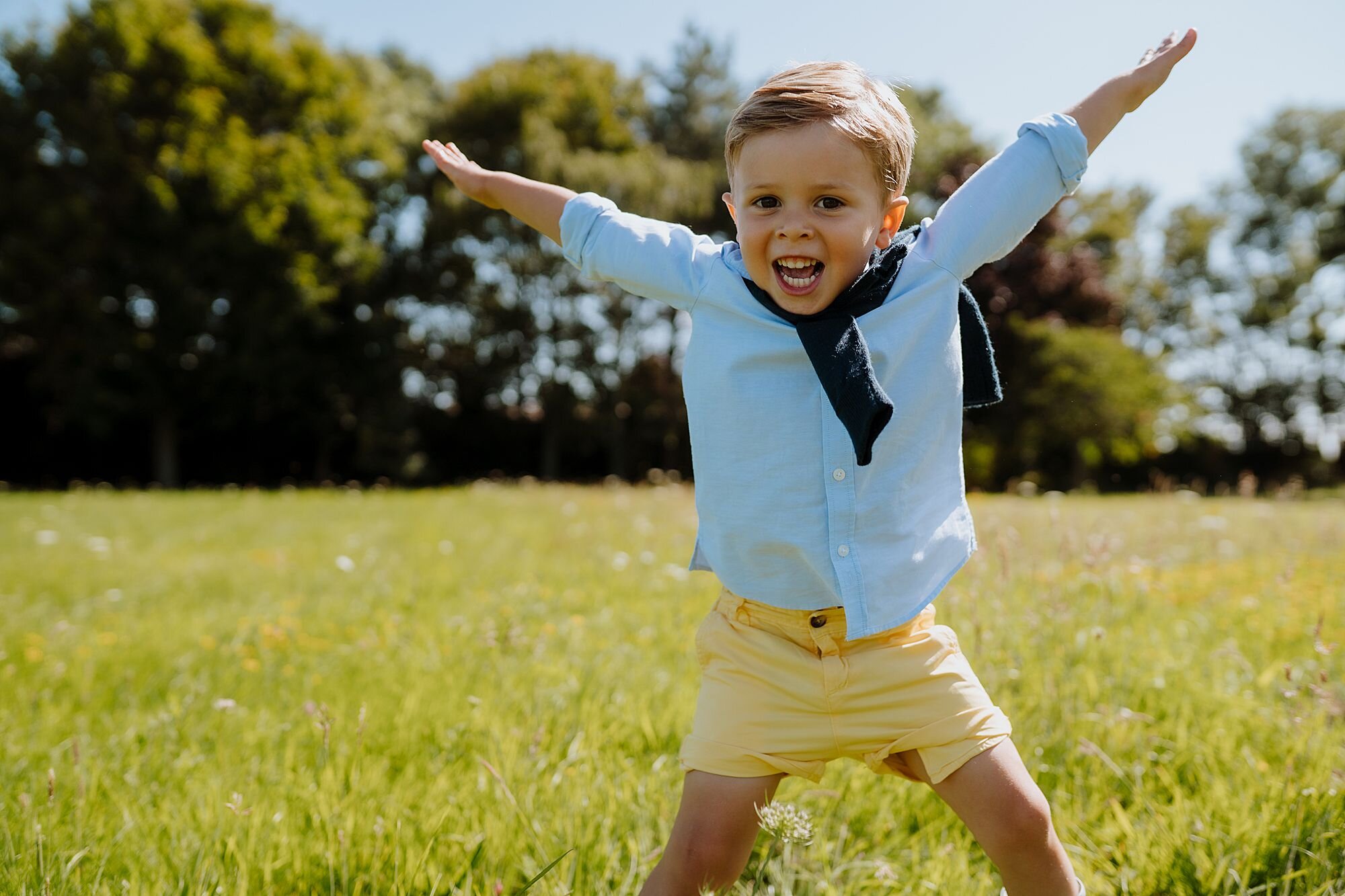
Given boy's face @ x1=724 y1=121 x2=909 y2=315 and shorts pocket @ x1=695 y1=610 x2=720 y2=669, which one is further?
shorts pocket @ x1=695 y1=610 x2=720 y2=669

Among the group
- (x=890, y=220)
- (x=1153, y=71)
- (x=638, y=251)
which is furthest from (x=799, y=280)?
(x=1153, y=71)

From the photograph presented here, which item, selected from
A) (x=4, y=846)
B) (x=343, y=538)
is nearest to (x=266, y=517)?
(x=343, y=538)

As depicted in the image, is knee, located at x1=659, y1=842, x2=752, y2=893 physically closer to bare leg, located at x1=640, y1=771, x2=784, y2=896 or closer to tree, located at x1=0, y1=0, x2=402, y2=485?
bare leg, located at x1=640, y1=771, x2=784, y2=896

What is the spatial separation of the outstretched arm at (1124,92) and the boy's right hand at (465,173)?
4.14 feet

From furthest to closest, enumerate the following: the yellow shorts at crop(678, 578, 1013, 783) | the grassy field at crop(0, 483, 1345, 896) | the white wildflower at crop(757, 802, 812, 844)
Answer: the grassy field at crop(0, 483, 1345, 896) → the yellow shorts at crop(678, 578, 1013, 783) → the white wildflower at crop(757, 802, 812, 844)

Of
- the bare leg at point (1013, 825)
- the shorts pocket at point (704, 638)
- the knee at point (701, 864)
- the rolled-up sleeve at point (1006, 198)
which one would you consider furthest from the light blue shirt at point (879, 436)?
the knee at point (701, 864)

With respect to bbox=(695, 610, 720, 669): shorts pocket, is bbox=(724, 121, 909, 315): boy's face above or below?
above

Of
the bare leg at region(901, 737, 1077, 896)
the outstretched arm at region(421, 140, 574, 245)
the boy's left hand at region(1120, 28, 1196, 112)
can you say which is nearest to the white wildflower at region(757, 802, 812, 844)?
the bare leg at region(901, 737, 1077, 896)

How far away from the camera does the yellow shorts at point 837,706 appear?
5.24 ft

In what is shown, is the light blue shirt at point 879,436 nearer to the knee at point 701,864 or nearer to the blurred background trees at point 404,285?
the knee at point 701,864

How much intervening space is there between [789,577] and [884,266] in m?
0.61

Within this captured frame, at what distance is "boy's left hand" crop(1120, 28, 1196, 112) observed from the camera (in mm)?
1801

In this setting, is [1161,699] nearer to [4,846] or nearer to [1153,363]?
[4,846]

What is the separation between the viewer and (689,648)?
3385mm
